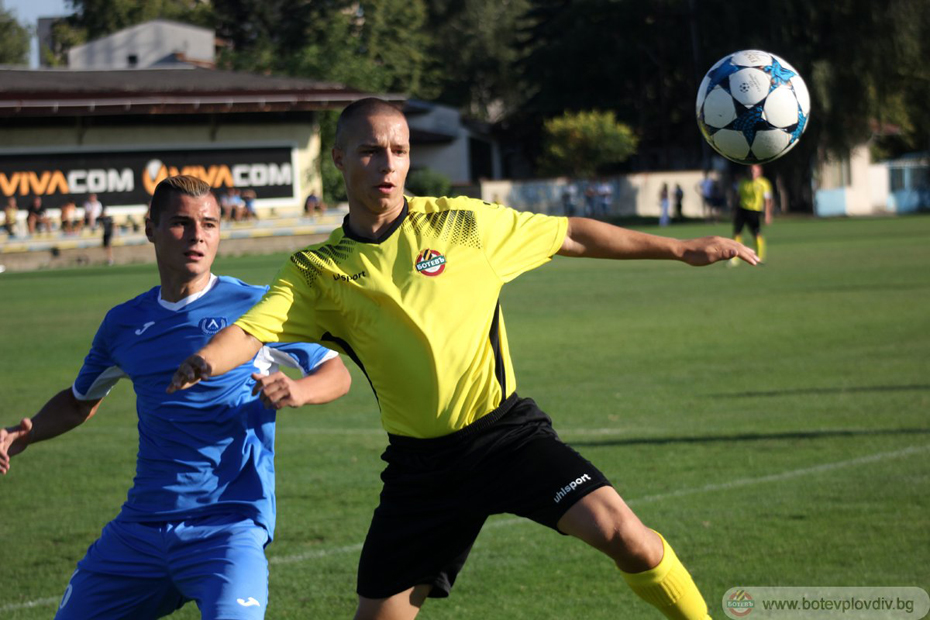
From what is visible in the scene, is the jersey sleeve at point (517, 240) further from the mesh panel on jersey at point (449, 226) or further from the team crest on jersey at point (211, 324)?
the team crest on jersey at point (211, 324)

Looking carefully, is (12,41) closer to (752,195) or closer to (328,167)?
(328,167)

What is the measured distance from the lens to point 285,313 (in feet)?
13.0

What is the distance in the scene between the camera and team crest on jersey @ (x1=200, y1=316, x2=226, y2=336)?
173 inches

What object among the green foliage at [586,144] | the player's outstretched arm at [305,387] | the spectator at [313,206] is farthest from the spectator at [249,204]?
the player's outstretched arm at [305,387]

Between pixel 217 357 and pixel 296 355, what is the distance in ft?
2.91

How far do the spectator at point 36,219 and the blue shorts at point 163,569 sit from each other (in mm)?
38349

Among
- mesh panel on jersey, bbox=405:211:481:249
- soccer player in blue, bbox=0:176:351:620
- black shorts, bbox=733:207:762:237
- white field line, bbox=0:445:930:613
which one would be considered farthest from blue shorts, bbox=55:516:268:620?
black shorts, bbox=733:207:762:237

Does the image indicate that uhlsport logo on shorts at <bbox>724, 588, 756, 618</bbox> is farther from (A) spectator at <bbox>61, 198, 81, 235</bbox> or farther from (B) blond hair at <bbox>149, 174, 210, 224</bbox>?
(A) spectator at <bbox>61, 198, 81, 235</bbox>

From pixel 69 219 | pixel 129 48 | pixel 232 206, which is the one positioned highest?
pixel 129 48

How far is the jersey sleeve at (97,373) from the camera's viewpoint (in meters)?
4.52

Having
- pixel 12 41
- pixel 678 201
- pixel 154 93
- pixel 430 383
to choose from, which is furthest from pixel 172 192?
pixel 12 41

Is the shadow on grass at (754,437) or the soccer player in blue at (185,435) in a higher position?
the soccer player in blue at (185,435)

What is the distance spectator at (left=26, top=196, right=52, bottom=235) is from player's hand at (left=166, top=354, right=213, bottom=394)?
38915 mm

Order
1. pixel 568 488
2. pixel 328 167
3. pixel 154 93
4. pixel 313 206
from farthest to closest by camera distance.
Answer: pixel 328 167 → pixel 313 206 → pixel 154 93 → pixel 568 488
